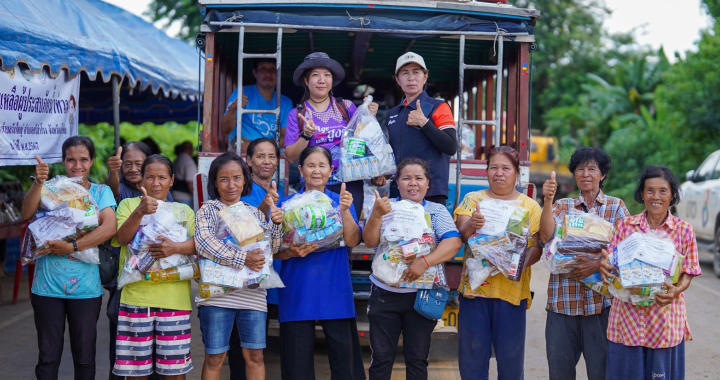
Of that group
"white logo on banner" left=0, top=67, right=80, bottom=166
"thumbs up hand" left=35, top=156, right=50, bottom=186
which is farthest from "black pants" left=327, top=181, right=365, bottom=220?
"white logo on banner" left=0, top=67, right=80, bottom=166

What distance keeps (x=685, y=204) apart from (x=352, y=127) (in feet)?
30.7

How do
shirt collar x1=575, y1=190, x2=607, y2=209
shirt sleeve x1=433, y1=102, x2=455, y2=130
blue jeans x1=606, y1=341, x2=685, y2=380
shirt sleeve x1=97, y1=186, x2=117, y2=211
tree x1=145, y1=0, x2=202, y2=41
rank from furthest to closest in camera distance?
tree x1=145, y1=0, x2=202, y2=41
shirt sleeve x1=433, y1=102, x2=455, y2=130
shirt sleeve x1=97, y1=186, x2=117, y2=211
shirt collar x1=575, y1=190, x2=607, y2=209
blue jeans x1=606, y1=341, x2=685, y2=380

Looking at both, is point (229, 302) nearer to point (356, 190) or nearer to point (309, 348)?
point (309, 348)

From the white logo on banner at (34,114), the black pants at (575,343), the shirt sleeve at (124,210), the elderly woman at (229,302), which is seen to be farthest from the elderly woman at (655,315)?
the white logo on banner at (34,114)

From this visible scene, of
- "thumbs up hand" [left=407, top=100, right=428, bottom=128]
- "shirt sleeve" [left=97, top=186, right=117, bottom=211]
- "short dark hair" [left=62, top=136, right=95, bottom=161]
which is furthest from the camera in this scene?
"thumbs up hand" [left=407, top=100, right=428, bottom=128]

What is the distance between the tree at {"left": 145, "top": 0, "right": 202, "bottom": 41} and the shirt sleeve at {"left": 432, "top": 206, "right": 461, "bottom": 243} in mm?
16165

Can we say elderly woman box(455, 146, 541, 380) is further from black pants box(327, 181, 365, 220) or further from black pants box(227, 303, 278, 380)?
black pants box(227, 303, 278, 380)

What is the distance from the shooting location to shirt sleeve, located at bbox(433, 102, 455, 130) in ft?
14.8

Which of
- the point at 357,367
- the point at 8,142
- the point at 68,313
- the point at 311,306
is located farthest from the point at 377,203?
the point at 8,142

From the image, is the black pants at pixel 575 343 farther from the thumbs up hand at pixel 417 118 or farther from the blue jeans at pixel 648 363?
the thumbs up hand at pixel 417 118

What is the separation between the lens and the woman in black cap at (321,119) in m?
4.56

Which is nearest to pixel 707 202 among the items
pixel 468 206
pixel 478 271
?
pixel 468 206

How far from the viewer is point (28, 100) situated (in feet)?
18.5

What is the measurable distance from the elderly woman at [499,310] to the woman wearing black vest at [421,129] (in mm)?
605
